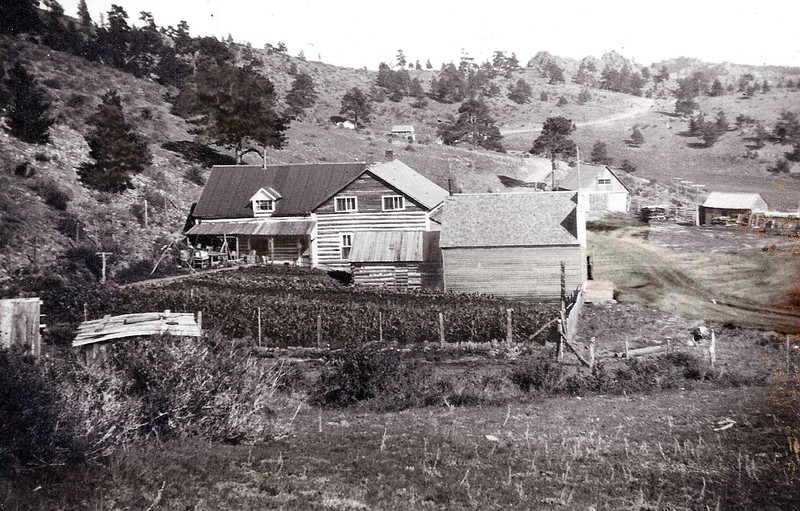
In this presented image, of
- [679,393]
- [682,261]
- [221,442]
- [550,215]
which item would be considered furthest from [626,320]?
[221,442]

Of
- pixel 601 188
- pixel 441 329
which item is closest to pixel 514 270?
pixel 441 329

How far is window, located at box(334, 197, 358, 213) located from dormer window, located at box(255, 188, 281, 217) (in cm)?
588

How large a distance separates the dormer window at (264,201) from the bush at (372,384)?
98.0 ft

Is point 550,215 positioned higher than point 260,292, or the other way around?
point 550,215

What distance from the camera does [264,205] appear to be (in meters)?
49.8

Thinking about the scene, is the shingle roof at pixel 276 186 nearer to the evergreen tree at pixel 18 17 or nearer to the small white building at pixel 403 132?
the evergreen tree at pixel 18 17

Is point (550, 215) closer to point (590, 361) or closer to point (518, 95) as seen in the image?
point (590, 361)

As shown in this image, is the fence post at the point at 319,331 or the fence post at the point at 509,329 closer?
the fence post at the point at 509,329

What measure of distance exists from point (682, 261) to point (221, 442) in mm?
26735

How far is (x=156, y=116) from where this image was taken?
75.4 metres

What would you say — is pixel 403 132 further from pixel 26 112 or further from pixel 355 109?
pixel 26 112

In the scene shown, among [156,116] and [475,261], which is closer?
[475,261]

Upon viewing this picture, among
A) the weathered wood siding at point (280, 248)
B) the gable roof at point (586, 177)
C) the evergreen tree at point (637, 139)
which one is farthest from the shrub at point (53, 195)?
the evergreen tree at point (637, 139)

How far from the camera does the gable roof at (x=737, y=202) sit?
2410 inches
